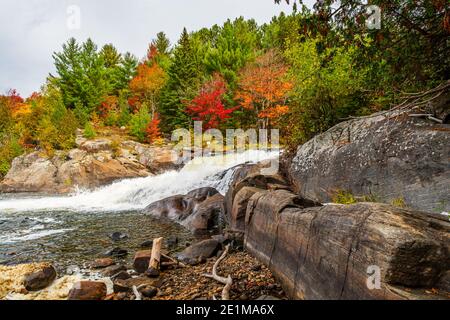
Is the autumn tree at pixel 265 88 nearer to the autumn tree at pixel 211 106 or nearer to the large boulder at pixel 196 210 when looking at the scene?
the autumn tree at pixel 211 106

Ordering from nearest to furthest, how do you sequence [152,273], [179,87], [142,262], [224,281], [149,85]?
[224,281] → [152,273] → [142,262] → [179,87] → [149,85]

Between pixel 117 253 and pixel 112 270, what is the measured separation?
51.8 inches

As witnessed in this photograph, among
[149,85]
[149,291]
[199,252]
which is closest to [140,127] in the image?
[149,85]

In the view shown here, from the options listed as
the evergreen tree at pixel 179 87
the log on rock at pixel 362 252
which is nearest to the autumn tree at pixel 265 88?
the evergreen tree at pixel 179 87

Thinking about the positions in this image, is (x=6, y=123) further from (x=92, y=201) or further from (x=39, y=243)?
(x=39, y=243)

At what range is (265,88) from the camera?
87.5 feet

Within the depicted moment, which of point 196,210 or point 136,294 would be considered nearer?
point 136,294

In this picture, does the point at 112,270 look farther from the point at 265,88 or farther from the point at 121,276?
the point at 265,88

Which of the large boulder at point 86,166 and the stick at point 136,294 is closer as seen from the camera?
the stick at point 136,294

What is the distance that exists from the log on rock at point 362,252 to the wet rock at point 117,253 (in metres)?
4.72

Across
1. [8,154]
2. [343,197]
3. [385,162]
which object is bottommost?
[343,197]

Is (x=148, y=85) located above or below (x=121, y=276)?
above

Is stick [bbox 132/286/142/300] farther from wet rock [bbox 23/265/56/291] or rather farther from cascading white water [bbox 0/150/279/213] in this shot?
cascading white water [bbox 0/150/279/213]

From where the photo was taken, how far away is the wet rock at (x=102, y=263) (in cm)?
650
